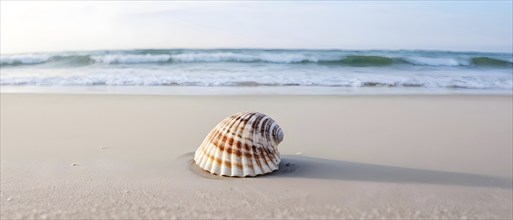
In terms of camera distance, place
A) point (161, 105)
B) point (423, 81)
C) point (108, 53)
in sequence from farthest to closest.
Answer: point (108, 53)
point (423, 81)
point (161, 105)

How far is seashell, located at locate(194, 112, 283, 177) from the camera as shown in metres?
2.96

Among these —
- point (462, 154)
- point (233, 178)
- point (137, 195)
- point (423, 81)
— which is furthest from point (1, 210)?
point (423, 81)

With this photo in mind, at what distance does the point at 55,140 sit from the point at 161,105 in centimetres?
180

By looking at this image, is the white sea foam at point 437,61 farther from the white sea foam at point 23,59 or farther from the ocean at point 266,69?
the white sea foam at point 23,59

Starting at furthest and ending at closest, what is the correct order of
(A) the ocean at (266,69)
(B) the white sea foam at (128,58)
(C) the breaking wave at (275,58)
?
1. (B) the white sea foam at (128,58)
2. (C) the breaking wave at (275,58)
3. (A) the ocean at (266,69)

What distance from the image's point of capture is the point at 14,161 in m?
3.39

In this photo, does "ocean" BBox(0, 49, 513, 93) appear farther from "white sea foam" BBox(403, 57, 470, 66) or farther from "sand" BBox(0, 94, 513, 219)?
"sand" BBox(0, 94, 513, 219)

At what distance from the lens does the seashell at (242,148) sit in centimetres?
296

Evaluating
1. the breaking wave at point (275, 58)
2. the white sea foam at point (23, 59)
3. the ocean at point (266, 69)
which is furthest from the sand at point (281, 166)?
the white sea foam at point (23, 59)

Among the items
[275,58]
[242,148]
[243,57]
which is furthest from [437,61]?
[242,148]

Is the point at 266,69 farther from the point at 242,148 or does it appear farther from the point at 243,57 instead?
the point at 242,148

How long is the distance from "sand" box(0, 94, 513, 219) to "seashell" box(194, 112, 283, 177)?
0.25ft

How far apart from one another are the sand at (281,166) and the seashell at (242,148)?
76 millimetres

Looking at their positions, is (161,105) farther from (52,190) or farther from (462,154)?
(462,154)
